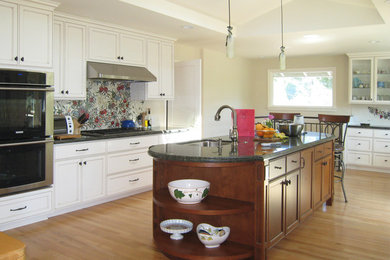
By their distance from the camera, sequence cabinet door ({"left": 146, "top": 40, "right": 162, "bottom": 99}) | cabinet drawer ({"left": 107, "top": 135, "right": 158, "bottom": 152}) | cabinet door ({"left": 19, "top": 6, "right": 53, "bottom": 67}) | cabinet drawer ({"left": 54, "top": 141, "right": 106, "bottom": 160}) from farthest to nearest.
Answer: cabinet door ({"left": 146, "top": 40, "right": 162, "bottom": 99}) → cabinet drawer ({"left": 107, "top": 135, "right": 158, "bottom": 152}) → cabinet drawer ({"left": 54, "top": 141, "right": 106, "bottom": 160}) → cabinet door ({"left": 19, "top": 6, "right": 53, "bottom": 67})

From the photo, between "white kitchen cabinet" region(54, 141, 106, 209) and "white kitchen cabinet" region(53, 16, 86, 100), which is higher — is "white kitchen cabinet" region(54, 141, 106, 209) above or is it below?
below

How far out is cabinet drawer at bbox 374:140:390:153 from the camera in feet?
21.4

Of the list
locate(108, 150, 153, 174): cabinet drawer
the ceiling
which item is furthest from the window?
locate(108, 150, 153, 174): cabinet drawer

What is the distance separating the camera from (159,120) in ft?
20.1

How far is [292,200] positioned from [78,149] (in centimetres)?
241

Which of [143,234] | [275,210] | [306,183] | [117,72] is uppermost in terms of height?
[117,72]

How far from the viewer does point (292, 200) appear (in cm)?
326

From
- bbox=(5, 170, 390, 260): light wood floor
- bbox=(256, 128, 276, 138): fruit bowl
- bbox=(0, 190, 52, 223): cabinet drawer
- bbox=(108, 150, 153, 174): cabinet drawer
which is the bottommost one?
bbox=(5, 170, 390, 260): light wood floor

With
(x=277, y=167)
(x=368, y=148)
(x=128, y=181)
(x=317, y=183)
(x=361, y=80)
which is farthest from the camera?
(x=361, y=80)

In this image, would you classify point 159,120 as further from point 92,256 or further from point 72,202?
point 92,256

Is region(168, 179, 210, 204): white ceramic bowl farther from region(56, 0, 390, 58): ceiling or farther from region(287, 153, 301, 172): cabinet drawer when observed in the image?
region(56, 0, 390, 58): ceiling

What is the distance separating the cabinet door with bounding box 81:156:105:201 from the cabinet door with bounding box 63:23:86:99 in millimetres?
816

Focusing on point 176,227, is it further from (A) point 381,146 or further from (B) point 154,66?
(A) point 381,146

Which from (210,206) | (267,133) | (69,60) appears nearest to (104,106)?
(69,60)
